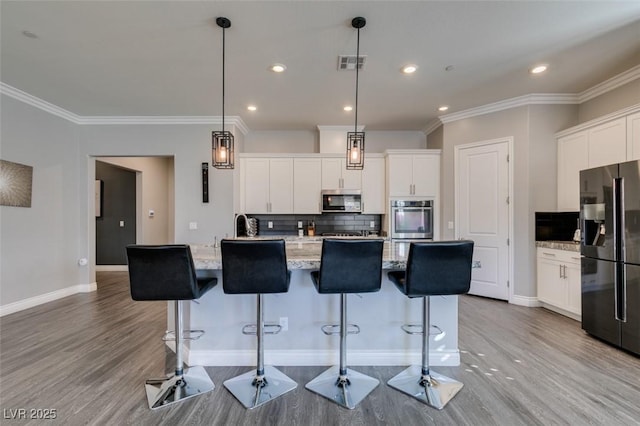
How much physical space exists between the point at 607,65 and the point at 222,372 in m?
4.87

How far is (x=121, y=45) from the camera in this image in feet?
8.96

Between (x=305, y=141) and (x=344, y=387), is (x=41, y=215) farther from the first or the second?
(x=344, y=387)

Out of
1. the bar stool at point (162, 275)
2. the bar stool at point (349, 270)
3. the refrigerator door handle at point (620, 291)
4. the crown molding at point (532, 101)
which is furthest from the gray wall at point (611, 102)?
the bar stool at point (162, 275)

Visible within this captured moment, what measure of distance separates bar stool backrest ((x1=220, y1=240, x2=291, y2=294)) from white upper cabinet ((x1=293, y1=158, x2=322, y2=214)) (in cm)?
324

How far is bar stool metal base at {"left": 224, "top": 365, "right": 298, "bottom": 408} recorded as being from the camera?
6.47 feet

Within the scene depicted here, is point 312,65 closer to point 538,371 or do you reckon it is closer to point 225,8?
point 225,8

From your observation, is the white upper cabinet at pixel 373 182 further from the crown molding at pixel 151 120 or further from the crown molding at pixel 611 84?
the crown molding at pixel 611 84

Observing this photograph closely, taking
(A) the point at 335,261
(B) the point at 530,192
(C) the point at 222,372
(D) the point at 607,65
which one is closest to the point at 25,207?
(C) the point at 222,372

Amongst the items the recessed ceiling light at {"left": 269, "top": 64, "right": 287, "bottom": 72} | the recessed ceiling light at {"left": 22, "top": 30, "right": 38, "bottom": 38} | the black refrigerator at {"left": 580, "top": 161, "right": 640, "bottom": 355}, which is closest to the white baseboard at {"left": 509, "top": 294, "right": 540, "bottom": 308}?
the black refrigerator at {"left": 580, "top": 161, "right": 640, "bottom": 355}

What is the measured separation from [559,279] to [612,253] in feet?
3.29

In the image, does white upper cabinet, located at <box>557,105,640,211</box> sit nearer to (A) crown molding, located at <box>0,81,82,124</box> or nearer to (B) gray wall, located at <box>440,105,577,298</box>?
(B) gray wall, located at <box>440,105,577,298</box>

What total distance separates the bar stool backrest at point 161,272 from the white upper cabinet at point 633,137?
4233mm

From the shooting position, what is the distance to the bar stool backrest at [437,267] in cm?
191

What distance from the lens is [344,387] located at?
6.77 ft
